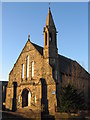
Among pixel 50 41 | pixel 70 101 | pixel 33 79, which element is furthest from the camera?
pixel 33 79

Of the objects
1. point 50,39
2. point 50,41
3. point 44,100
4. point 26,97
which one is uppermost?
point 50,39

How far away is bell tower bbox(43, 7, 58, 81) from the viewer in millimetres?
27866

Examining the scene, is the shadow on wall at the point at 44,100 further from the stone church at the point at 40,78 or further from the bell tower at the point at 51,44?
the bell tower at the point at 51,44

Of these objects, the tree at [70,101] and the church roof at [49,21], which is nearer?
the tree at [70,101]

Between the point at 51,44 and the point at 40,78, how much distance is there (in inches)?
266

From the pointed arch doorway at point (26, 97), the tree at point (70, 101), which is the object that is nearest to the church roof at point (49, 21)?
the tree at point (70, 101)

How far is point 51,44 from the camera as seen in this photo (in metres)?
28.9

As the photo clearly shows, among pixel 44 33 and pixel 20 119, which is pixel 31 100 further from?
pixel 44 33

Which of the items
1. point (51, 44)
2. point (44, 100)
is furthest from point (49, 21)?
point (44, 100)

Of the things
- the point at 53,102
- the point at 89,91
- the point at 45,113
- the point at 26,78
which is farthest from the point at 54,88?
the point at 89,91

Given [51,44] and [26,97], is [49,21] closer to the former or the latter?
[51,44]

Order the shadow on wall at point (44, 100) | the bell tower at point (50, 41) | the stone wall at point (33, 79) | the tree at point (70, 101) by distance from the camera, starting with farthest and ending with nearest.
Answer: the bell tower at point (50, 41)
the stone wall at point (33, 79)
the shadow on wall at point (44, 100)
the tree at point (70, 101)

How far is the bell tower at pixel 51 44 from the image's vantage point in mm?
27866

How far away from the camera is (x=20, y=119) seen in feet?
66.7
